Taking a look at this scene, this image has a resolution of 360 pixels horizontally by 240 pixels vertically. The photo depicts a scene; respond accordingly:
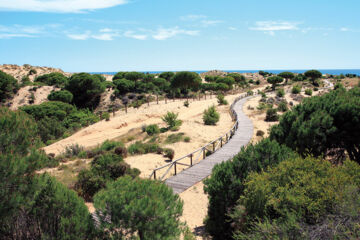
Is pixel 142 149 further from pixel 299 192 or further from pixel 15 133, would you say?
pixel 299 192

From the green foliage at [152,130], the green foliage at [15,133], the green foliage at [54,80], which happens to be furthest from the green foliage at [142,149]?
the green foliage at [54,80]

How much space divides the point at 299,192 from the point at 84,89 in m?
51.8

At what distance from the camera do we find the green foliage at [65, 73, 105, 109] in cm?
5084

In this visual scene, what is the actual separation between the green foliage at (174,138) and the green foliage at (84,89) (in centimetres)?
3405

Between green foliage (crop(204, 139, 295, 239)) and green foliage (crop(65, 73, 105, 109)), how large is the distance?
46692mm

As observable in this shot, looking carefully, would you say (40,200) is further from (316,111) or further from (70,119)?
(70,119)

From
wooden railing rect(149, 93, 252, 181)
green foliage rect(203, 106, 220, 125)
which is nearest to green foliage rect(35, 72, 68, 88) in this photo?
green foliage rect(203, 106, 220, 125)

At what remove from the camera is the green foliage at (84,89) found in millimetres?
50844

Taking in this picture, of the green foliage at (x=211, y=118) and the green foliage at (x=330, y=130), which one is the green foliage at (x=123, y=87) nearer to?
the green foliage at (x=211, y=118)

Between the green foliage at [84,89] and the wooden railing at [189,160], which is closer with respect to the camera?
the wooden railing at [189,160]

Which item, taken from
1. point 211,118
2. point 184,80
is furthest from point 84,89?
point 211,118

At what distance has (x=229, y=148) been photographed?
16328mm

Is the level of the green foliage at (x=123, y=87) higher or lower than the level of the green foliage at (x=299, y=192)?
higher

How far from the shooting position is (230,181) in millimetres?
7605
